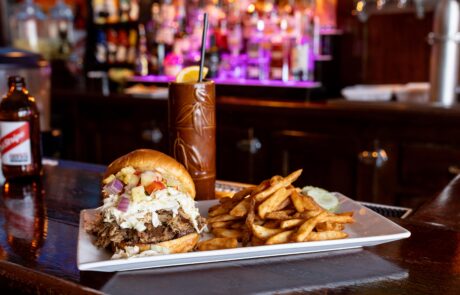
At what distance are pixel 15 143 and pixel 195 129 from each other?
64 cm

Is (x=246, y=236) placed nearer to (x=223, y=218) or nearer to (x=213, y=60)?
(x=223, y=218)

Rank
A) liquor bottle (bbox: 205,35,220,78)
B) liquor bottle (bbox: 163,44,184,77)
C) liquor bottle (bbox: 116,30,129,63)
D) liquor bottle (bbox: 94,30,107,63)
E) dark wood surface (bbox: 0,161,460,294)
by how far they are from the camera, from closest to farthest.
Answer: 1. dark wood surface (bbox: 0,161,460,294)
2. liquor bottle (bbox: 205,35,220,78)
3. liquor bottle (bbox: 163,44,184,77)
4. liquor bottle (bbox: 116,30,129,63)
5. liquor bottle (bbox: 94,30,107,63)

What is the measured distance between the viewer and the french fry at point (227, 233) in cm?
115

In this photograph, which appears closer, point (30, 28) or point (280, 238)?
point (280, 238)

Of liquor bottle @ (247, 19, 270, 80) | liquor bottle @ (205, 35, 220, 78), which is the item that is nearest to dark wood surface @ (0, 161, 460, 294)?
liquor bottle @ (247, 19, 270, 80)

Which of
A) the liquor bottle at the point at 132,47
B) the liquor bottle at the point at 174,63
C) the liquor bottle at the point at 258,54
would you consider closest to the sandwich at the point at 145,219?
the liquor bottle at the point at 258,54

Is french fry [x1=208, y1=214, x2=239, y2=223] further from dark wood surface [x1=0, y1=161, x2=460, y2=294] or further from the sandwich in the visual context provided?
dark wood surface [x1=0, y1=161, x2=460, y2=294]

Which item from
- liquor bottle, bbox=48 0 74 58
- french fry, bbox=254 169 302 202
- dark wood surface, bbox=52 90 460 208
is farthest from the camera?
liquor bottle, bbox=48 0 74 58

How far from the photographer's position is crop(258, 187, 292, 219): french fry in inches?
44.9

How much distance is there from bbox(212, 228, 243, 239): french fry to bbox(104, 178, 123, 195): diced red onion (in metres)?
0.22

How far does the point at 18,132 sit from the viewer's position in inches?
67.3

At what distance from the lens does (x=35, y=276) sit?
41.1 inches

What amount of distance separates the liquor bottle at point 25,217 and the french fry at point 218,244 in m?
0.35

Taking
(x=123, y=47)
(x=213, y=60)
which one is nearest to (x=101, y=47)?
(x=123, y=47)
